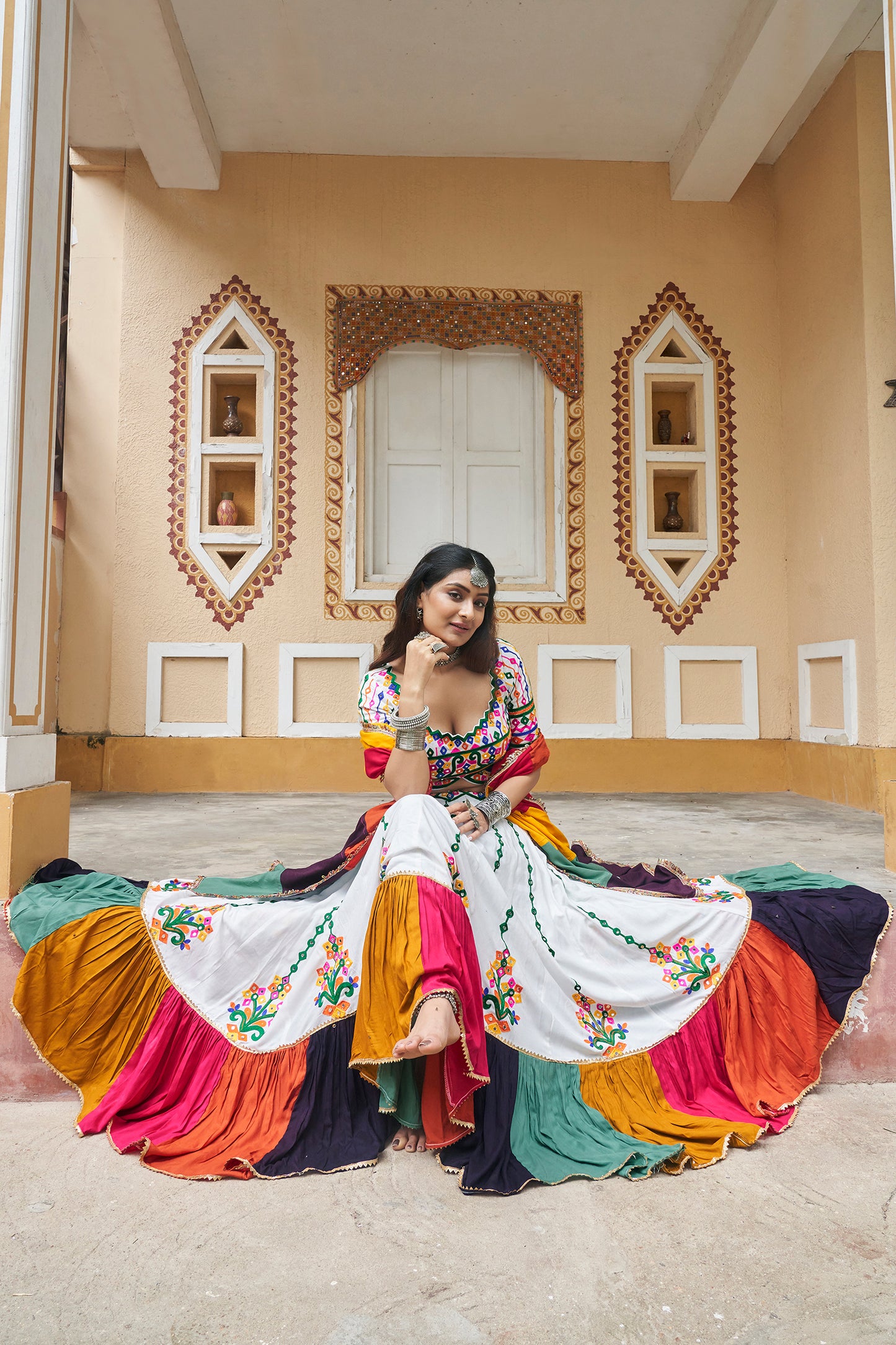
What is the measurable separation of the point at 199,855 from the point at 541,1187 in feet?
5.15

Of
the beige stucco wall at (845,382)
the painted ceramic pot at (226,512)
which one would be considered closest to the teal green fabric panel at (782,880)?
the beige stucco wall at (845,382)

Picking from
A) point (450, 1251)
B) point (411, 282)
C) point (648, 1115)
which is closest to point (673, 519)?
point (411, 282)

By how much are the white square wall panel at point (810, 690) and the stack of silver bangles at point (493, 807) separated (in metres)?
2.93

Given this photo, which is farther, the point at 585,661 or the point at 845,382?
the point at 585,661

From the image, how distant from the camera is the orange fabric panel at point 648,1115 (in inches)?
60.7

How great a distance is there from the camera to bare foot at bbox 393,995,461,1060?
1.36 m

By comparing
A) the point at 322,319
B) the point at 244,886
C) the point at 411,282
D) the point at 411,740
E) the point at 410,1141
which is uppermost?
the point at 411,282

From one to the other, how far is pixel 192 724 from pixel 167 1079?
3.29 metres

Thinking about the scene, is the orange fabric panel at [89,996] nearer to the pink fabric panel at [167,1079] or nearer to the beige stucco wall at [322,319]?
the pink fabric panel at [167,1079]

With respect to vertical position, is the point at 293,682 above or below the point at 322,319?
below

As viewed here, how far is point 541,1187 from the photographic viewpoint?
143 centimetres

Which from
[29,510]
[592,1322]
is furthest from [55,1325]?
[29,510]

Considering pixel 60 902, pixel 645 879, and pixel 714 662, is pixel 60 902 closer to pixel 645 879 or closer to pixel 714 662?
pixel 645 879

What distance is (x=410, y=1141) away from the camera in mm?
1583
